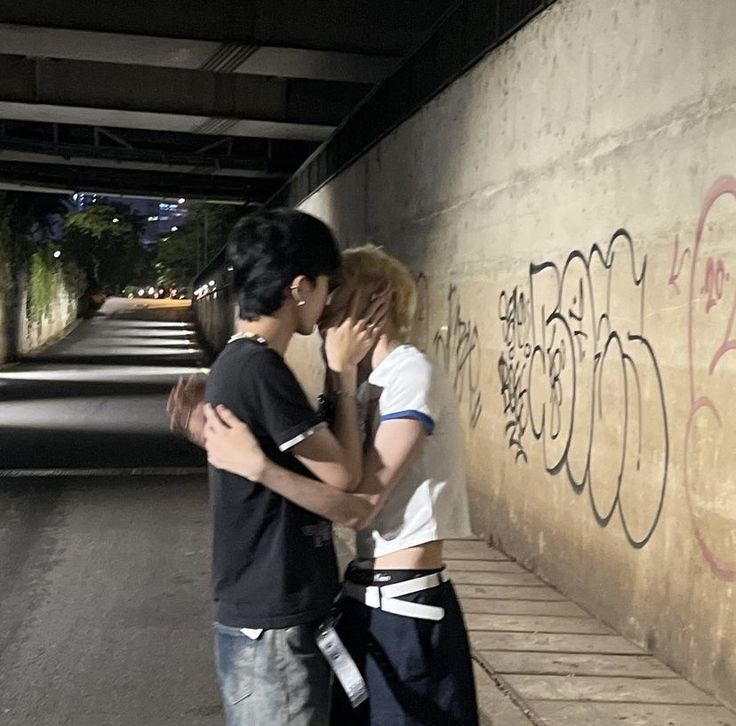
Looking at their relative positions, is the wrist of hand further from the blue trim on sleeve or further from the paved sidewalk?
the paved sidewalk

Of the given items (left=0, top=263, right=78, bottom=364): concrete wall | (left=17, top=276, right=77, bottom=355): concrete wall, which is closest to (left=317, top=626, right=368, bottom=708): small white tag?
(left=0, top=263, right=78, bottom=364): concrete wall

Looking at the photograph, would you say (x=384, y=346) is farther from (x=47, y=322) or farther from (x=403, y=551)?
(x=47, y=322)

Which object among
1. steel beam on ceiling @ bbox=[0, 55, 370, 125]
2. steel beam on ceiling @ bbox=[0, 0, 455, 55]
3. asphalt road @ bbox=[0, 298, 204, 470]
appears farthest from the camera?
steel beam on ceiling @ bbox=[0, 55, 370, 125]

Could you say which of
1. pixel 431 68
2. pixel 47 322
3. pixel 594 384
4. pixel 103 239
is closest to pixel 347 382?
pixel 594 384

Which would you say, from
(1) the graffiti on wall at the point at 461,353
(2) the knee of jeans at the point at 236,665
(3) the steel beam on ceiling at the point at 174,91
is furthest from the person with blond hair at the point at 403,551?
(3) the steel beam on ceiling at the point at 174,91

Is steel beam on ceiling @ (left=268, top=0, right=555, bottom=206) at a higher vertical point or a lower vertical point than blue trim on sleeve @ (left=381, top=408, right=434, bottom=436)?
higher

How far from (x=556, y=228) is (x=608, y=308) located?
1039 millimetres

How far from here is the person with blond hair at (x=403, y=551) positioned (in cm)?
269

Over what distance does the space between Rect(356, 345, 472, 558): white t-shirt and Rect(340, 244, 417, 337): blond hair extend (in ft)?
0.30

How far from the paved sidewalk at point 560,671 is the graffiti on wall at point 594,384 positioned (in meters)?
0.59

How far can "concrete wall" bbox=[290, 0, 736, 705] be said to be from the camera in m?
4.91

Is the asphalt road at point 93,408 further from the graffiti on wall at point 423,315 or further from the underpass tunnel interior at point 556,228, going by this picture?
the graffiti on wall at point 423,315

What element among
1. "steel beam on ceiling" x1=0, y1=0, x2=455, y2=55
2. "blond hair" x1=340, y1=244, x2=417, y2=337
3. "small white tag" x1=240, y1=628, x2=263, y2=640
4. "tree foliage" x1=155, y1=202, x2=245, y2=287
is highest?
"tree foliage" x1=155, y1=202, x2=245, y2=287

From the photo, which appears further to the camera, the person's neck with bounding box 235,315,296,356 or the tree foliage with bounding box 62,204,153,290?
the tree foliage with bounding box 62,204,153,290
